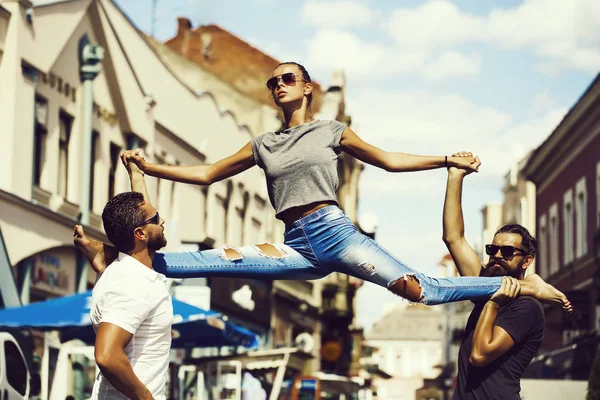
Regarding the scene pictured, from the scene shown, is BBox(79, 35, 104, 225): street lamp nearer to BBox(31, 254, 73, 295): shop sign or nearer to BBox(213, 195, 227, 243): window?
BBox(31, 254, 73, 295): shop sign

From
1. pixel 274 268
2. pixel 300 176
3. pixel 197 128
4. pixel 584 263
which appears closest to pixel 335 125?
pixel 300 176

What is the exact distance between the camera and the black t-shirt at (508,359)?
23.3 ft

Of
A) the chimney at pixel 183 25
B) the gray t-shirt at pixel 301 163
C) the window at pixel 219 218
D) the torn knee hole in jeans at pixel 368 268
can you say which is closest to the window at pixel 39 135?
the window at pixel 219 218

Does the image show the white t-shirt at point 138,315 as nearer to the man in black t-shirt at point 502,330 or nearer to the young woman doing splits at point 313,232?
the young woman doing splits at point 313,232

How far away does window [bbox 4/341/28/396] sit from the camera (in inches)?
525

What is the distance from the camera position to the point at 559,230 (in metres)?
41.4

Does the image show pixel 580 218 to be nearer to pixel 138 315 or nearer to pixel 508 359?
pixel 508 359

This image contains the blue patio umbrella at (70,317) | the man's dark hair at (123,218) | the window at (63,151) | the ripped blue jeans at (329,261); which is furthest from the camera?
the window at (63,151)

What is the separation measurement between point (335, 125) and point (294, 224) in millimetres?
626

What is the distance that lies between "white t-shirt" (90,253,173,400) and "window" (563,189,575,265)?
33704 millimetres

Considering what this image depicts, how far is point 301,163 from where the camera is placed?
7.26 meters

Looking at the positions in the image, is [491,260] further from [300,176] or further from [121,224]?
[121,224]

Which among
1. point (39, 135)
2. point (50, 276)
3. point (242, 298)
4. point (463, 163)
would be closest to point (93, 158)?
point (39, 135)

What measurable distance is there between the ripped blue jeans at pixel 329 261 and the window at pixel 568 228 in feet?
106
